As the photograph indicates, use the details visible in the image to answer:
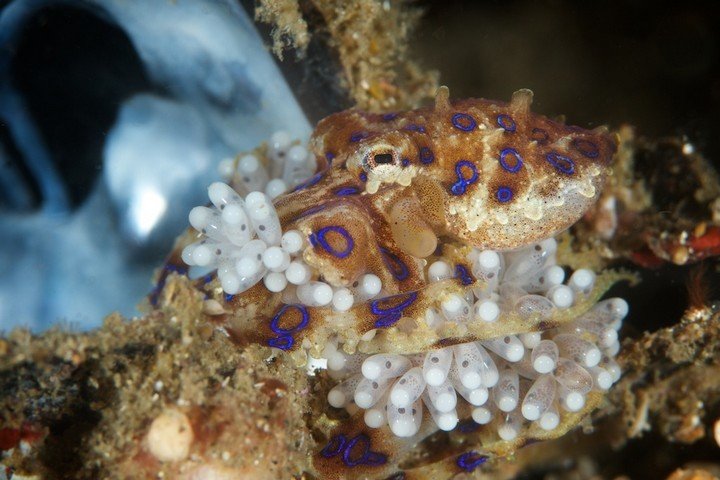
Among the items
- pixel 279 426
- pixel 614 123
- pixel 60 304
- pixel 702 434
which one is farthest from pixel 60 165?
pixel 702 434

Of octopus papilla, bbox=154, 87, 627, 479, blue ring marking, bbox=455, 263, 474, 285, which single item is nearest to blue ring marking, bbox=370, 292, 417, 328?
octopus papilla, bbox=154, 87, 627, 479

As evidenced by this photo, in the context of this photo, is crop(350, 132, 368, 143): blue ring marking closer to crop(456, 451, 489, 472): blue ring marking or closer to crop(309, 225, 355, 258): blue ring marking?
crop(309, 225, 355, 258): blue ring marking

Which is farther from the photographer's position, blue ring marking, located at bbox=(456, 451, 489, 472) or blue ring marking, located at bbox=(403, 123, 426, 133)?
blue ring marking, located at bbox=(456, 451, 489, 472)

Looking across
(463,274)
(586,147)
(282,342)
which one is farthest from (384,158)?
(586,147)

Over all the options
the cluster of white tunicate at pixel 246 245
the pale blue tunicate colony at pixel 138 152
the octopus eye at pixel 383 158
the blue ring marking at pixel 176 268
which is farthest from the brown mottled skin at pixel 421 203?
the pale blue tunicate colony at pixel 138 152

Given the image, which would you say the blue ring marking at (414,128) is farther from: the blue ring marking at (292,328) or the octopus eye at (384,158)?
the blue ring marking at (292,328)

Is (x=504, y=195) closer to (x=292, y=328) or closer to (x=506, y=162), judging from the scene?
(x=506, y=162)
